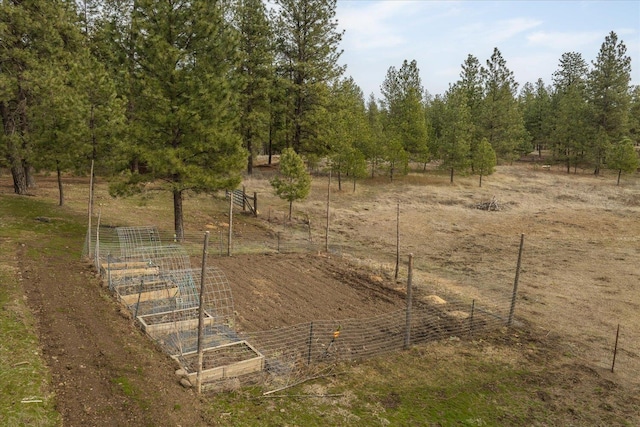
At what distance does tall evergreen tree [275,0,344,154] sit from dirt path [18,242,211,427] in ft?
107

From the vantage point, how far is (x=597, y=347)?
41.2ft

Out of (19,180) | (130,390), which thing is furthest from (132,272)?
(19,180)

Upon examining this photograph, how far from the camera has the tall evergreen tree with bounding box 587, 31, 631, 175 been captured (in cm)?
5284

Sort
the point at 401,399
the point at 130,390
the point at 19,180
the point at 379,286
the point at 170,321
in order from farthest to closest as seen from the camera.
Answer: the point at 19,180 → the point at 379,286 → the point at 170,321 → the point at 401,399 → the point at 130,390

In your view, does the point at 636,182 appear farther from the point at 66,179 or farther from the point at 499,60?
the point at 66,179

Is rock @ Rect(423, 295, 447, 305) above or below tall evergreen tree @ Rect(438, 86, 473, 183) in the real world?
below

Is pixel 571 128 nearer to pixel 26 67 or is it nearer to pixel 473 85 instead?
pixel 473 85

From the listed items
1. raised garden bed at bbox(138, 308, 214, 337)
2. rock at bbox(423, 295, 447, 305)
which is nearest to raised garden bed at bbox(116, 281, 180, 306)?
raised garden bed at bbox(138, 308, 214, 337)

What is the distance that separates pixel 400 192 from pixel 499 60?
29377 mm

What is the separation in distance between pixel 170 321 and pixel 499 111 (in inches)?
2111

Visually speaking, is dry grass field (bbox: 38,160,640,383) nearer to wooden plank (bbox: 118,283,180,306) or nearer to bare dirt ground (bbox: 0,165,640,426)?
bare dirt ground (bbox: 0,165,640,426)

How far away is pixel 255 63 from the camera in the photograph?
135 ft

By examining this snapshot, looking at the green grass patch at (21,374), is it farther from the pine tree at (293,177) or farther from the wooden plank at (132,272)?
the pine tree at (293,177)

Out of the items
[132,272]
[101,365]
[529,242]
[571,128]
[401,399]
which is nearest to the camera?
[101,365]
